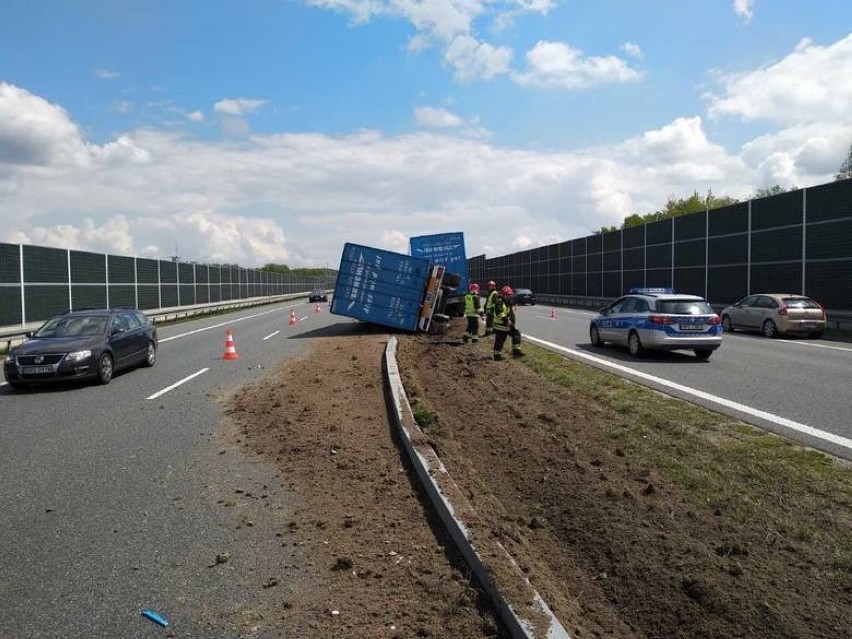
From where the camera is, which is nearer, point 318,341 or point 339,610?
point 339,610

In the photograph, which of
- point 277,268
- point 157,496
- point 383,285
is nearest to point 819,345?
point 383,285

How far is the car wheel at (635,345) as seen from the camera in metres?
16.2

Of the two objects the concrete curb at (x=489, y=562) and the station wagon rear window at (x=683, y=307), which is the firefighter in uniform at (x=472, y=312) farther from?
the concrete curb at (x=489, y=562)

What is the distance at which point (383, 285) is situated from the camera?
22.6 m

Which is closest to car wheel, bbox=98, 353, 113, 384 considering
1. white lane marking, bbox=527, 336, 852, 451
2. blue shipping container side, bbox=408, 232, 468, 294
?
white lane marking, bbox=527, 336, 852, 451

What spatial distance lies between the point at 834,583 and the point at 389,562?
2727mm

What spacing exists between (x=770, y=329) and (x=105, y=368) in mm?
19835

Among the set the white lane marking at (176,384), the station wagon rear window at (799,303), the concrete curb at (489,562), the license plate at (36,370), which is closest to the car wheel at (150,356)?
the white lane marking at (176,384)

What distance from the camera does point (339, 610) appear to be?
3.86 m

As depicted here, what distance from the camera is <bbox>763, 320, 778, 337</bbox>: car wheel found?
2201cm

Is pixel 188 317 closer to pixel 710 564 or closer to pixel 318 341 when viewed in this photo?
pixel 318 341

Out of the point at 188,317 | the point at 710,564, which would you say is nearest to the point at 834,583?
the point at 710,564

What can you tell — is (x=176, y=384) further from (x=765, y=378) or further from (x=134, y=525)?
(x=765, y=378)

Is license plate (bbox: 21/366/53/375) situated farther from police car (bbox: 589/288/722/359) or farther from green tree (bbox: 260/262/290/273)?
green tree (bbox: 260/262/290/273)
